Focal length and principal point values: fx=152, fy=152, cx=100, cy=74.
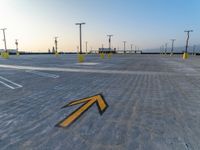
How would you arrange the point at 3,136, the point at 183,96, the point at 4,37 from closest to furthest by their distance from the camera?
the point at 3,136 < the point at 183,96 < the point at 4,37

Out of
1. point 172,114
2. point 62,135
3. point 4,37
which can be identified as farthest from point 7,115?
point 4,37

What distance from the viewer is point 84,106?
4500mm

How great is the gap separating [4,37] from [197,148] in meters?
55.8

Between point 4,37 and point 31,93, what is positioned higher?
point 4,37

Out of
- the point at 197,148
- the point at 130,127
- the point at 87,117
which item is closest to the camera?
the point at 197,148

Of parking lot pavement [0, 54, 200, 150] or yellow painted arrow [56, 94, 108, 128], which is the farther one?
yellow painted arrow [56, 94, 108, 128]

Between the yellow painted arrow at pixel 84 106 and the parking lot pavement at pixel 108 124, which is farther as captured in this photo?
the yellow painted arrow at pixel 84 106

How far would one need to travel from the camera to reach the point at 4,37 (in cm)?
4694

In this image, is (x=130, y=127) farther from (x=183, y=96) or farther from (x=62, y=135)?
(x=183, y=96)

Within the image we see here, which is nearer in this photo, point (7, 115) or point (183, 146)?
point (183, 146)

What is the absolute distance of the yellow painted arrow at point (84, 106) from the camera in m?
3.52

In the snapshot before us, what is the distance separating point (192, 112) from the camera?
4.12 meters

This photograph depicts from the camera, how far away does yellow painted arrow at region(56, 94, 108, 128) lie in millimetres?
3523

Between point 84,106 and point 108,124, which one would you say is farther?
point 84,106
